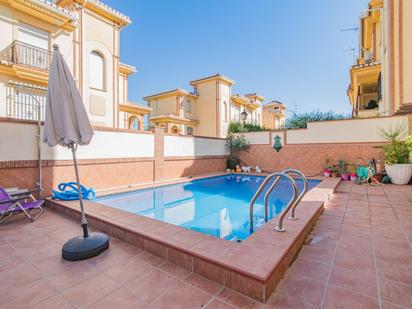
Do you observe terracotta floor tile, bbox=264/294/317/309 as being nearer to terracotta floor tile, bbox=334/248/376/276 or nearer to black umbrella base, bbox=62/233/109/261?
terracotta floor tile, bbox=334/248/376/276

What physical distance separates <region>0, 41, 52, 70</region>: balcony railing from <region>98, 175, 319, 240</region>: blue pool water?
26.8ft

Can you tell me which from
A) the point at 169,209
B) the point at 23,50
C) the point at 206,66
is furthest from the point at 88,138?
the point at 206,66

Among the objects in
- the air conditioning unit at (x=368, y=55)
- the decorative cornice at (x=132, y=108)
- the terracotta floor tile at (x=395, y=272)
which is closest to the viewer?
the terracotta floor tile at (x=395, y=272)

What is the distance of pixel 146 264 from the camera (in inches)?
114

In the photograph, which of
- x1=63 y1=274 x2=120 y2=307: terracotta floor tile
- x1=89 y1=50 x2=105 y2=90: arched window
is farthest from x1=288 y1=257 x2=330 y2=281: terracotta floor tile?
x1=89 y1=50 x2=105 y2=90: arched window

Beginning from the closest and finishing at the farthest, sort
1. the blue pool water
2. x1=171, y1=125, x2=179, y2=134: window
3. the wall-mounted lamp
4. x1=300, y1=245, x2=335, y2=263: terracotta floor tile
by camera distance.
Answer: x1=300, y1=245, x2=335, y2=263: terracotta floor tile, the blue pool water, the wall-mounted lamp, x1=171, y1=125, x2=179, y2=134: window

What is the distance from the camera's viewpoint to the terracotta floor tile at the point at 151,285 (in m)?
2.24

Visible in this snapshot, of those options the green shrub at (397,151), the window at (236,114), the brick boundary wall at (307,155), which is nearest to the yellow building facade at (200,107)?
the window at (236,114)

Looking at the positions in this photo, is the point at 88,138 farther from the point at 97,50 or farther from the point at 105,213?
the point at 97,50

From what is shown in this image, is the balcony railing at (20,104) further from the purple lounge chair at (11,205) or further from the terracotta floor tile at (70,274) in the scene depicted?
the terracotta floor tile at (70,274)

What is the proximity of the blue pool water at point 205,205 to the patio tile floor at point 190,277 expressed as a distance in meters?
1.80

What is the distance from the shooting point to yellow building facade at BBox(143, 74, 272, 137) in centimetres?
2105

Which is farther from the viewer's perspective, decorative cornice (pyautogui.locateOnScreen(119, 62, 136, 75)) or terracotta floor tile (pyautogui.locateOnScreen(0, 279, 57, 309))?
decorative cornice (pyautogui.locateOnScreen(119, 62, 136, 75))

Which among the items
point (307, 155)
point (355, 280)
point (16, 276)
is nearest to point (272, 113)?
point (307, 155)
